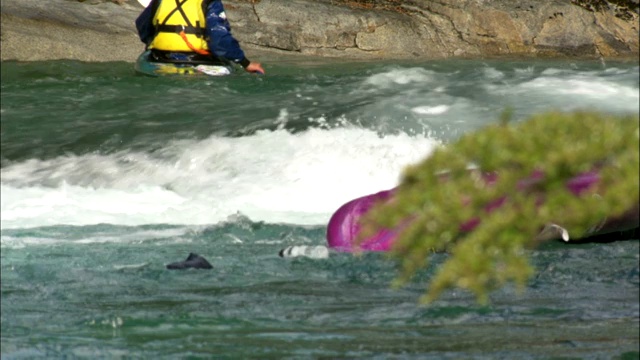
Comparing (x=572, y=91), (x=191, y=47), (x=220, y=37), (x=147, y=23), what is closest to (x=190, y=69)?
(x=191, y=47)

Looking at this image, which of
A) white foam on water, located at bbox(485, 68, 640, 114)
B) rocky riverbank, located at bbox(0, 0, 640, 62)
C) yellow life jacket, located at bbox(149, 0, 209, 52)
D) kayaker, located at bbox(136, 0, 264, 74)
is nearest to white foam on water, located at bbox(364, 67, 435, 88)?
white foam on water, located at bbox(485, 68, 640, 114)

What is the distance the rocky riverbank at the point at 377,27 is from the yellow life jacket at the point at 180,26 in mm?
1897

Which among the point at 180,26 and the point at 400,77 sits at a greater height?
the point at 180,26

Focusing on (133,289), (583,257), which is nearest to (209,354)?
(133,289)

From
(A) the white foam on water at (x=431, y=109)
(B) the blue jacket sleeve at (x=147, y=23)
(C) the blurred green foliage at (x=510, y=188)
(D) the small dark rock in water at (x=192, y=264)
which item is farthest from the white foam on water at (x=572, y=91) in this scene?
(C) the blurred green foliage at (x=510, y=188)

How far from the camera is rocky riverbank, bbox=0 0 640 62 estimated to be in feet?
45.2

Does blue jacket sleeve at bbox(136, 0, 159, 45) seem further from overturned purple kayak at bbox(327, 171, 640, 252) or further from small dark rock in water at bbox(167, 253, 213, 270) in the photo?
small dark rock in water at bbox(167, 253, 213, 270)

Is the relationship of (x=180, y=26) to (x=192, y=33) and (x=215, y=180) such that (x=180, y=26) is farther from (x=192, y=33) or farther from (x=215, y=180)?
(x=215, y=180)

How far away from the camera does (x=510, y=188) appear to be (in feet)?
11.5

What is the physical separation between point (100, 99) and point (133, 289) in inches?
195

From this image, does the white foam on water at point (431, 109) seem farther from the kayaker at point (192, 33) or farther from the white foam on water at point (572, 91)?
the kayaker at point (192, 33)

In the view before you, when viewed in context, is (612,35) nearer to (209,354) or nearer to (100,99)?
(100,99)

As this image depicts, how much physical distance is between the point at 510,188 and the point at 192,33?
8.59m

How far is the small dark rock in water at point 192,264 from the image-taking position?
7.76 meters
